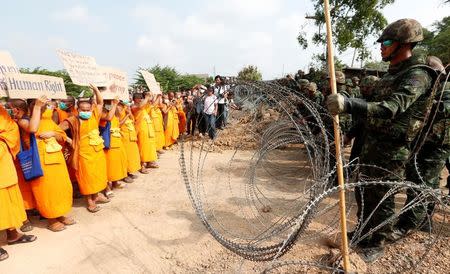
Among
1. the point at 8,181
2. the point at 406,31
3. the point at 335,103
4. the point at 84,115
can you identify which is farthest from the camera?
the point at 84,115

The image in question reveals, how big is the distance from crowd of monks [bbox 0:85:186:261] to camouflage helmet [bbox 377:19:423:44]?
280 cm

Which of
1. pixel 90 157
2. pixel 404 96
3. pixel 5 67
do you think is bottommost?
pixel 90 157

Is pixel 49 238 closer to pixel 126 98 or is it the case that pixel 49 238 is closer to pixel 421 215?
pixel 126 98

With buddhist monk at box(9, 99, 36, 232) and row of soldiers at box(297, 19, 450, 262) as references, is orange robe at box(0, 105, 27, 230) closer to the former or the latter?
buddhist monk at box(9, 99, 36, 232)

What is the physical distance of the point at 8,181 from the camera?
3.40m

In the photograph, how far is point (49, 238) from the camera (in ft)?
12.7

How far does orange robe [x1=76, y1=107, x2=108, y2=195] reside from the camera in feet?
14.9

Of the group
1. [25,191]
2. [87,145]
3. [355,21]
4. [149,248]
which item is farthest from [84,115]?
[355,21]

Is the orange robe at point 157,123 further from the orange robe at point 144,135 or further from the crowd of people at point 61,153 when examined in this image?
the crowd of people at point 61,153

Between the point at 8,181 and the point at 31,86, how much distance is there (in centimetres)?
117

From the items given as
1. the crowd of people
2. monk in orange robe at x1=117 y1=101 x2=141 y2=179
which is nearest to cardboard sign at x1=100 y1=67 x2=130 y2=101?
the crowd of people

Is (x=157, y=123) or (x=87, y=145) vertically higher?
(x=87, y=145)

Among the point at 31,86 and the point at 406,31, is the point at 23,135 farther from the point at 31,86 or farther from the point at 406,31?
the point at 406,31

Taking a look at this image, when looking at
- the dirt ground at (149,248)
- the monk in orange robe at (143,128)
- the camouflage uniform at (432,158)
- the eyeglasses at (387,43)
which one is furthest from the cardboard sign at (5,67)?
the camouflage uniform at (432,158)
